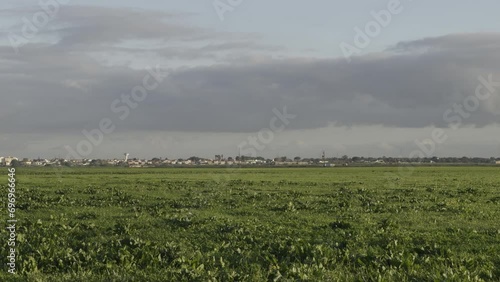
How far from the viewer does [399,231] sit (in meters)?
19.1

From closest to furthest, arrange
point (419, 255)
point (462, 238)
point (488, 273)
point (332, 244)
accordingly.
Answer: point (488, 273) < point (419, 255) < point (332, 244) < point (462, 238)

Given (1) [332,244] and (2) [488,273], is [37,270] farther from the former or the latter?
(2) [488,273]

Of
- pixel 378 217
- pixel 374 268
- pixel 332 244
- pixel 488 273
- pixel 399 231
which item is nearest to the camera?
pixel 488 273

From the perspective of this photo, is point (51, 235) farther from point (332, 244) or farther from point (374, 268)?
point (374, 268)

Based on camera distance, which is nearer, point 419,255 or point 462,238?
point 419,255

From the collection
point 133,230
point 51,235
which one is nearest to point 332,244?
point 133,230

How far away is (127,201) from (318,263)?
18244mm

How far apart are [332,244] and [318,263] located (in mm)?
2712

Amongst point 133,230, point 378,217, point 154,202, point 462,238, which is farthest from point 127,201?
point 462,238

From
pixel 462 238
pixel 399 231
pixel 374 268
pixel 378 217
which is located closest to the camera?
pixel 374 268

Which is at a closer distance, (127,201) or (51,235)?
(51,235)

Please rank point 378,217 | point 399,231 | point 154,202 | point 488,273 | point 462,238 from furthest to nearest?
point 154,202
point 378,217
point 399,231
point 462,238
point 488,273

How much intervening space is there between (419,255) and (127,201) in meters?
18.7

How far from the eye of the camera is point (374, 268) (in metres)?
13.4
